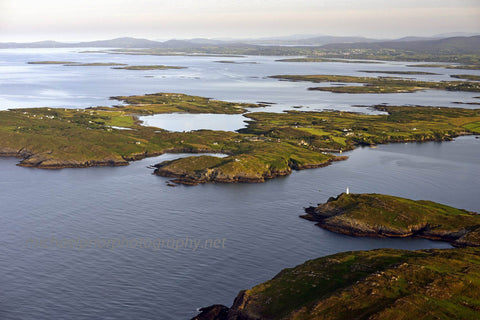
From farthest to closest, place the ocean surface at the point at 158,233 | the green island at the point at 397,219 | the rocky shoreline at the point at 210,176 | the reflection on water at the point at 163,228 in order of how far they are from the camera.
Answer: the rocky shoreline at the point at 210,176 < the green island at the point at 397,219 < the ocean surface at the point at 158,233 < the reflection on water at the point at 163,228

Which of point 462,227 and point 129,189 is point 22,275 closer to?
point 129,189

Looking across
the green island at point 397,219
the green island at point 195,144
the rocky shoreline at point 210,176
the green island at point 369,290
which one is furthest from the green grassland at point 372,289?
the green island at point 195,144

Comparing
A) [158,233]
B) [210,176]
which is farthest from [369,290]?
[210,176]

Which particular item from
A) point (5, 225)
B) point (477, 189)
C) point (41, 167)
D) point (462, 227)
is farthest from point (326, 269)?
point (41, 167)

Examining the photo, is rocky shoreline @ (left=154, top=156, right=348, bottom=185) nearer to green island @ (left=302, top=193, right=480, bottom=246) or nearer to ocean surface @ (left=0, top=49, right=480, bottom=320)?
ocean surface @ (left=0, top=49, right=480, bottom=320)

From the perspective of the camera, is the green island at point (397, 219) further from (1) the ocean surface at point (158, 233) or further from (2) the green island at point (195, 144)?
(2) the green island at point (195, 144)

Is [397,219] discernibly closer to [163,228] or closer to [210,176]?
[163,228]

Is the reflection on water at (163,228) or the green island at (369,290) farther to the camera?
the reflection on water at (163,228)
